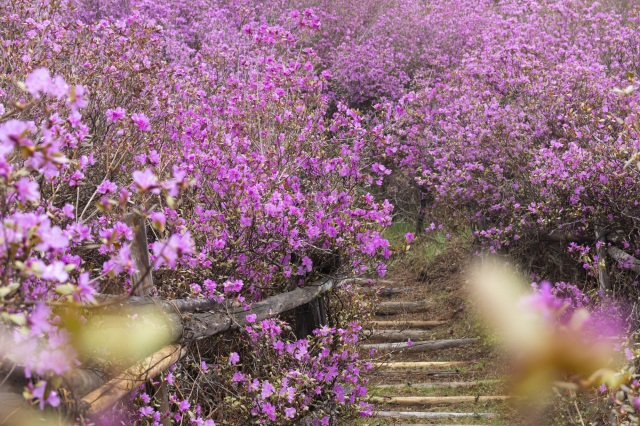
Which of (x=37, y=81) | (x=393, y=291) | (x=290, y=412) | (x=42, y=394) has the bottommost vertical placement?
(x=393, y=291)

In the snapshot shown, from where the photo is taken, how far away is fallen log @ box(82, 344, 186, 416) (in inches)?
107

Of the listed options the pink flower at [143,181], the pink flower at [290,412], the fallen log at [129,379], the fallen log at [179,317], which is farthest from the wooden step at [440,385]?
the pink flower at [143,181]

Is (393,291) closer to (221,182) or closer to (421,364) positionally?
(421,364)

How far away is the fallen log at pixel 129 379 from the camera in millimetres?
2719

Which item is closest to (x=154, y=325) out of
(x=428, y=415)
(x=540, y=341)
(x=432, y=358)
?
(x=540, y=341)

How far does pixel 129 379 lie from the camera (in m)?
2.97

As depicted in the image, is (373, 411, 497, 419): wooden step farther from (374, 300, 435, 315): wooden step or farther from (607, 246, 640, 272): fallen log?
(374, 300, 435, 315): wooden step

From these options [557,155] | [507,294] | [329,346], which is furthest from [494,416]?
[507,294]

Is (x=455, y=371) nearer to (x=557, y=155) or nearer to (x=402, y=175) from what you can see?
(x=557, y=155)

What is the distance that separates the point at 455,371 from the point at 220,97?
444cm

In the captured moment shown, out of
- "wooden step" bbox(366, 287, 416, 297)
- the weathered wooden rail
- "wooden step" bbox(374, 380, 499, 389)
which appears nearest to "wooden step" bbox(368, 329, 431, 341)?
"wooden step" bbox(374, 380, 499, 389)

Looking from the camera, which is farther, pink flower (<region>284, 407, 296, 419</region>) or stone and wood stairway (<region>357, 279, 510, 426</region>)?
stone and wood stairway (<region>357, 279, 510, 426</region>)

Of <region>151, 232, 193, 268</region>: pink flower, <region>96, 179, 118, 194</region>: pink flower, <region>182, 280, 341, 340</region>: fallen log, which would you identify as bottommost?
<region>182, 280, 341, 340</region>: fallen log

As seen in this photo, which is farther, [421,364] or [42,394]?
[421,364]
